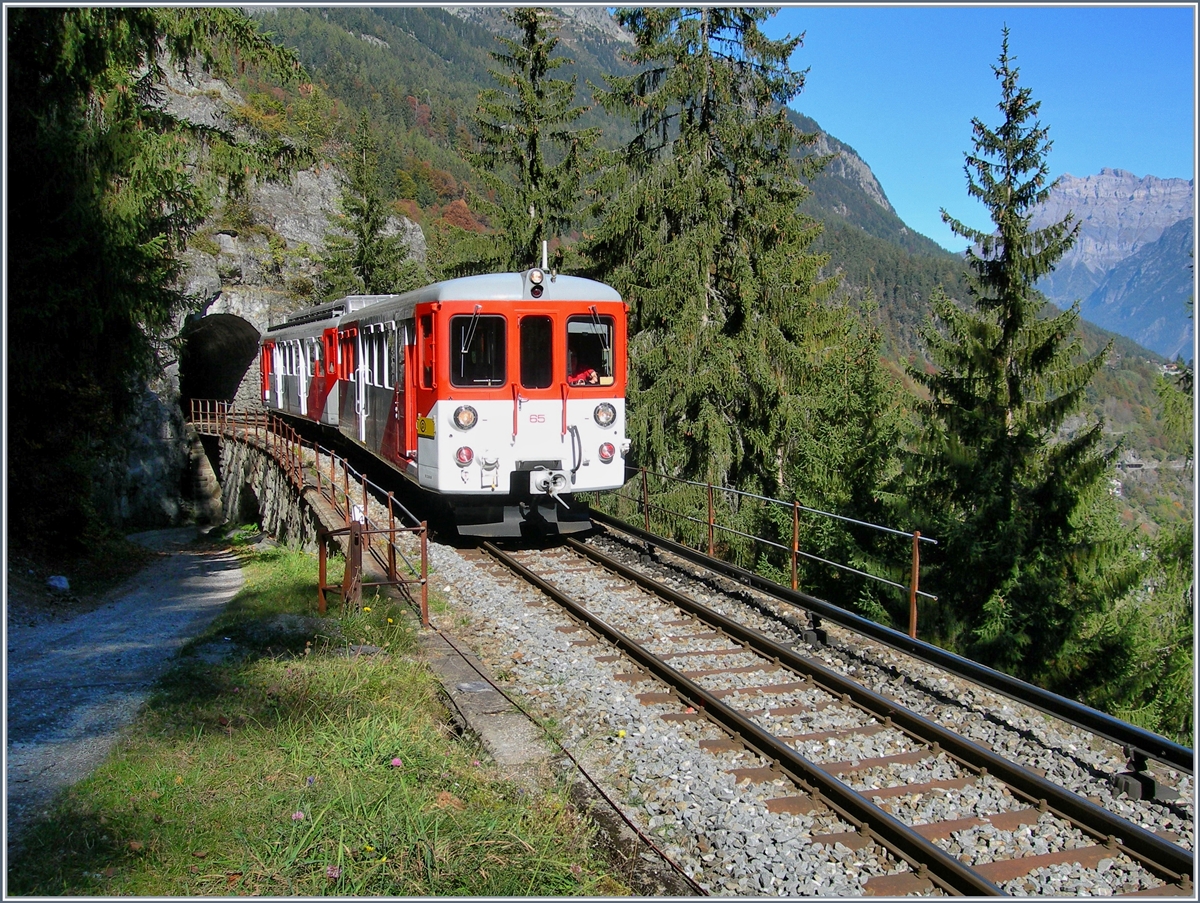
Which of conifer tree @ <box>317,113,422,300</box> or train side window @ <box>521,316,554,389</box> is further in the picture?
conifer tree @ <box>317,113,422,300</box>

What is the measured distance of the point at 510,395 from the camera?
11273 millimetres

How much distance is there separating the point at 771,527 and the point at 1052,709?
14.6 m

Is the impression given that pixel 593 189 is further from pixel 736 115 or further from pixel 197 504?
pixel 197 504

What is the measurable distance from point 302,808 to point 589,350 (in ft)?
26.0

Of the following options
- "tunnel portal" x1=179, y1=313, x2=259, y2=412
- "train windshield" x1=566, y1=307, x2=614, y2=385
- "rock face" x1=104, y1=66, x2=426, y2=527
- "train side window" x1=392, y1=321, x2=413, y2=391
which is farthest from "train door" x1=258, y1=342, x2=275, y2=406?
"train windshield" x1=566, y1=307, x2=614, y2=385

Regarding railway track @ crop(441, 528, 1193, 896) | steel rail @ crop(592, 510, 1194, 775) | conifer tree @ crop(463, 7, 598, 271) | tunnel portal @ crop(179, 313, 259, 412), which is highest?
conifer tree @ crop(463, 7, 598, 271)

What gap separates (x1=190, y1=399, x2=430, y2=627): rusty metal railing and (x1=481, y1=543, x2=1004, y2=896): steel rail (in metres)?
2.53

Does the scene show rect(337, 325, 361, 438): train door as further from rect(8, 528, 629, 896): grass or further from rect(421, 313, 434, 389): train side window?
rect(8, 528, 629, 896): grass

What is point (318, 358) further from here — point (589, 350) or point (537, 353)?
point (589, 350)

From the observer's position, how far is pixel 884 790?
211 inches

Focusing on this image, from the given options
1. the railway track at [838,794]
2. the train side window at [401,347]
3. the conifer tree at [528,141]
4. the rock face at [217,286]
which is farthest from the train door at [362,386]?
the conifer tree at [528,141]

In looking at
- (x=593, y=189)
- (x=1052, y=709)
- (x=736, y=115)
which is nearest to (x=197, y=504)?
(x=593, y=189)

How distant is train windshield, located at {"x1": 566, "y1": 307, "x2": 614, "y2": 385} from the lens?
1155 centimetres

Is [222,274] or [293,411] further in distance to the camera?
[222,274]
